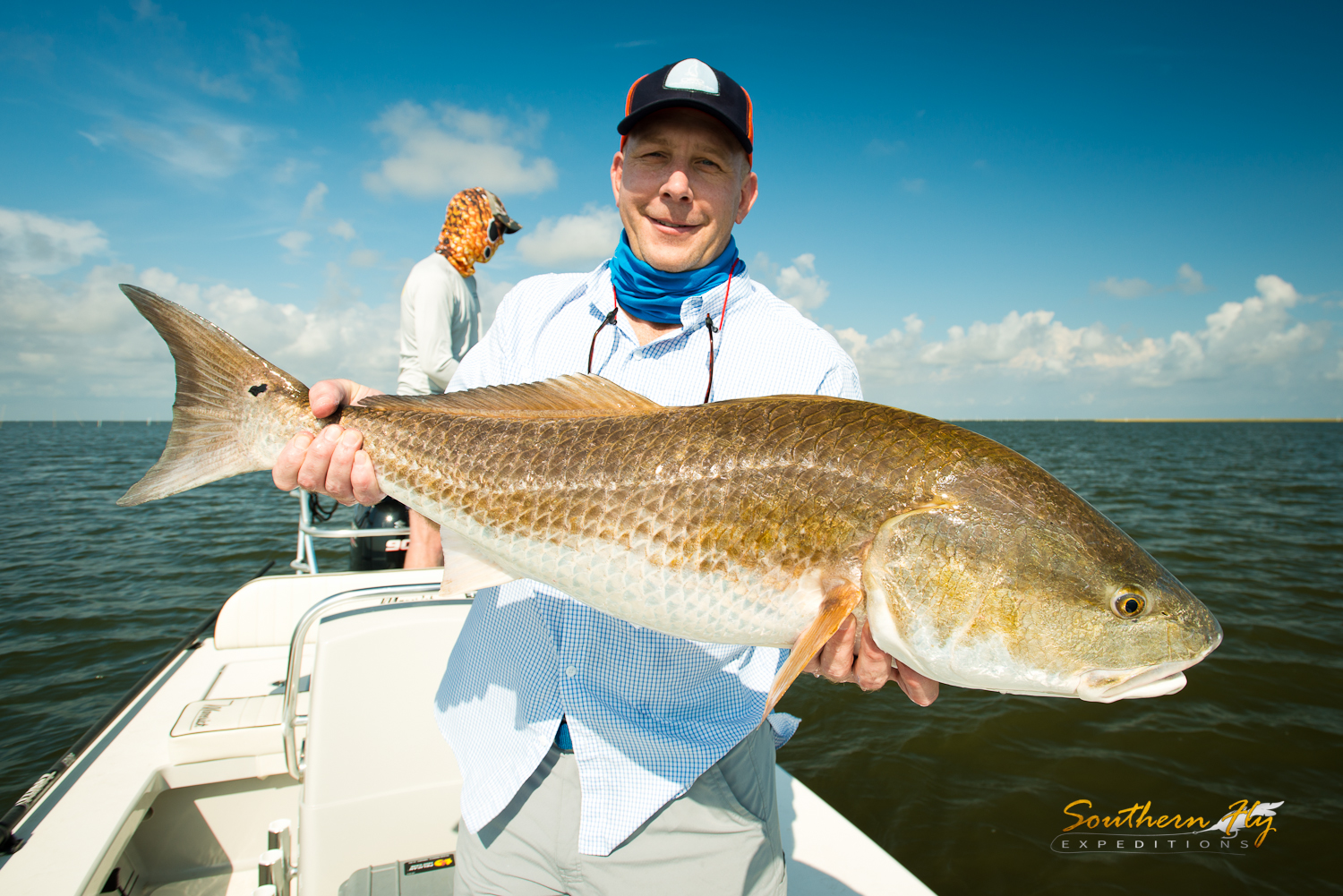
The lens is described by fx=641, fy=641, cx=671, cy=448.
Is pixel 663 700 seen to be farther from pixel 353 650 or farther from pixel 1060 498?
pixel 353 650

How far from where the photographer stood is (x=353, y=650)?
366cm

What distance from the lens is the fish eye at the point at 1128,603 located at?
1975mm

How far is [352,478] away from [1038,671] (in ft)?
8.38

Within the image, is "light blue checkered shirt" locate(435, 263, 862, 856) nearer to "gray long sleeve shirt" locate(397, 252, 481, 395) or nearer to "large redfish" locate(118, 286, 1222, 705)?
"large redfish" locate(118, 286, 1222, 705)

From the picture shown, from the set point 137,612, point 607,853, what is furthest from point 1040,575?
point 137,612

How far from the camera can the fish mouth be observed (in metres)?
1.96

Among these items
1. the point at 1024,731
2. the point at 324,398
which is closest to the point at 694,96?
the point at 324,398

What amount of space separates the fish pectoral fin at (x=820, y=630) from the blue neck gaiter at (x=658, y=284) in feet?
4.40

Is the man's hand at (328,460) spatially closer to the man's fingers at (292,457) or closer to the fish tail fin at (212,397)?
the man's fingers at (292,457)

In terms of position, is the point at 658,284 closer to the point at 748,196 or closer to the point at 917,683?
the point at 748,196

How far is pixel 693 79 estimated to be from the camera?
256cm

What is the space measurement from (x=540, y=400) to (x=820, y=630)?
1.35 metres

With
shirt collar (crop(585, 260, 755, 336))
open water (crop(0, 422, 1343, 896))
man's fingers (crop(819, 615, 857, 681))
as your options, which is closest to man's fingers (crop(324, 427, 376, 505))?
shirt collar (crop(585, 260, 755, 336))

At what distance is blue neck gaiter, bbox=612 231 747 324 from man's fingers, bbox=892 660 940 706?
164 centimetres
